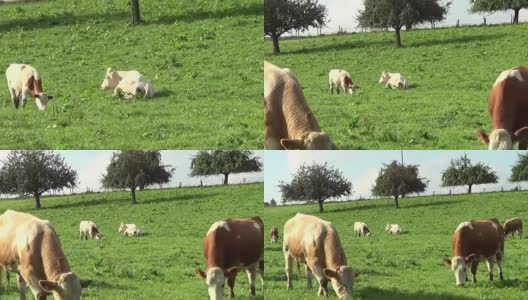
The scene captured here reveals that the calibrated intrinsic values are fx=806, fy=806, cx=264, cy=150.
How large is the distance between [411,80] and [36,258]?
12682 mm

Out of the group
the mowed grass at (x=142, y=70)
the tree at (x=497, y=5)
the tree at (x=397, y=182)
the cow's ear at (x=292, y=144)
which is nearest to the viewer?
the cow's ear at (x=292, y=144)

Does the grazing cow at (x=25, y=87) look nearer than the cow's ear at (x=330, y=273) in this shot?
No

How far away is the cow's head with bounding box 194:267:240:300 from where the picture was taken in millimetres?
10570

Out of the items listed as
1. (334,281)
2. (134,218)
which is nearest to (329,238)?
(334,281)

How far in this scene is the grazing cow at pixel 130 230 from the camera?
1138 cm

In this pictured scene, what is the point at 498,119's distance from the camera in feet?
38.0

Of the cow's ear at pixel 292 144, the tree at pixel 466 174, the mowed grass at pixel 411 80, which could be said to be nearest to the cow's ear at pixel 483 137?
the tree at pixel 466 174

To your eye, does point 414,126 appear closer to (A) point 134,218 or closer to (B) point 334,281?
(B) point 334,281

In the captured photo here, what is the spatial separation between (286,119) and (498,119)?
3126 millimetres

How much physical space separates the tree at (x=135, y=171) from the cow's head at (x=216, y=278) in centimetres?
156

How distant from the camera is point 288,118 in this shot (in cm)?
1096

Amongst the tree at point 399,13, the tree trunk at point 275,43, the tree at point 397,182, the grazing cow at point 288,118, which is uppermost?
the tree at point 399,13

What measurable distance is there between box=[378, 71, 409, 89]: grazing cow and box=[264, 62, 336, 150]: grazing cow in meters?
8.25

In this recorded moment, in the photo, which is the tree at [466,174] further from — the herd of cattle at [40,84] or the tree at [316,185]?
the herd of cattle at [40,84]
